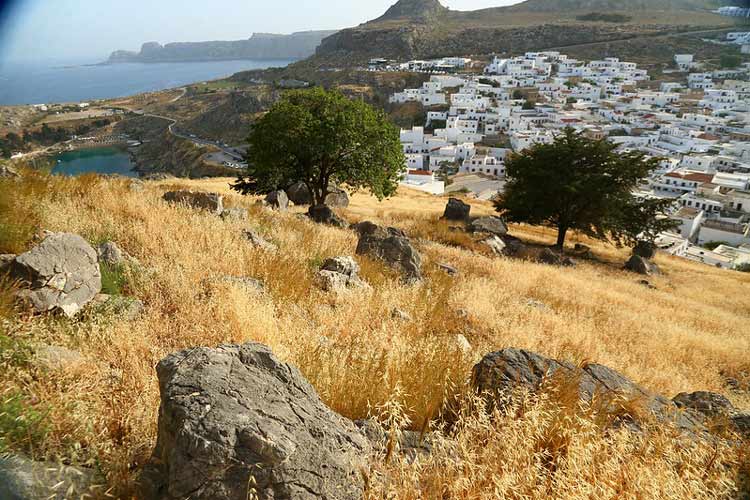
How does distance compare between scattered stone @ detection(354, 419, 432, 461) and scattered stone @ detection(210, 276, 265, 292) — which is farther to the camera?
scattered stone @ detection(210, 276, 265, 292)

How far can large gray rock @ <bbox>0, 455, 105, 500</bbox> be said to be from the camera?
1714 mm

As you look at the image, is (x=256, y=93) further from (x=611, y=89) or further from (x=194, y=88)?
(x=611, y=89)

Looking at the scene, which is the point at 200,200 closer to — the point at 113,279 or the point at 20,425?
the point at 113,279

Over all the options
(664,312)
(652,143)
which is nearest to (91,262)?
(664,312)

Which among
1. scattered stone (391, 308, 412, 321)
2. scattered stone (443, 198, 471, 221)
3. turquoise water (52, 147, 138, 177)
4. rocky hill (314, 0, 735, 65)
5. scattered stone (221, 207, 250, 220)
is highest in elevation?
rocky hill (314, 0, 735, 65)

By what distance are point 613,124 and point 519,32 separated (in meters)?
88.7

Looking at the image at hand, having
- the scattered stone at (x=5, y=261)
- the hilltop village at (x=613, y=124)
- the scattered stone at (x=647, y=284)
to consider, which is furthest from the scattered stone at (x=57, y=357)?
the hilltop village at (x=613, y=124)

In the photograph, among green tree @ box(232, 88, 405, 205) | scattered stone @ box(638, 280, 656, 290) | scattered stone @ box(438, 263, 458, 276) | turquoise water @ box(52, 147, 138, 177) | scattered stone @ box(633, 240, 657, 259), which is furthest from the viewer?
turquoise water @ box(52, 147, 138, 177)

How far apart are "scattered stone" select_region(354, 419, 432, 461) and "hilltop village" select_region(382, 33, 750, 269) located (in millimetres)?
45857

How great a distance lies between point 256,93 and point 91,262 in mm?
116445

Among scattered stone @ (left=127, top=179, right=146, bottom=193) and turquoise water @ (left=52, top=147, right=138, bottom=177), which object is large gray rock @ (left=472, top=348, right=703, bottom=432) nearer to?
scattered stone @ (left=127, top=179, right=146, bottom=193)

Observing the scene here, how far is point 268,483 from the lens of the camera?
1947 mm

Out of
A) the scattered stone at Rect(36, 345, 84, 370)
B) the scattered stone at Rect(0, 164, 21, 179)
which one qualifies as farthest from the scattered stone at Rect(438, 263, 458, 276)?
the scattered stone at Rect(0, 164, 21, 179)

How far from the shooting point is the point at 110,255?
507 cm
